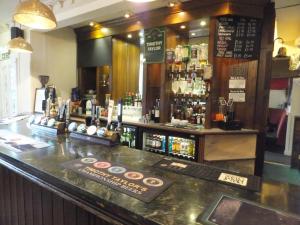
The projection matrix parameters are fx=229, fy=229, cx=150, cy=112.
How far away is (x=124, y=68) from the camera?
15.5 feet

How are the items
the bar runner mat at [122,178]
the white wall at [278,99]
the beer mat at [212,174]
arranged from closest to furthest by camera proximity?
1. the bar runner mat at [122,178]
2. the beer mat at [212,174]
3. the white wall at [278,99]

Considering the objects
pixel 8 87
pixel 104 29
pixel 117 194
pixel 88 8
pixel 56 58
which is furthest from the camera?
pixel 8 87

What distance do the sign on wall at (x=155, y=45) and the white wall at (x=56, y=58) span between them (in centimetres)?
212

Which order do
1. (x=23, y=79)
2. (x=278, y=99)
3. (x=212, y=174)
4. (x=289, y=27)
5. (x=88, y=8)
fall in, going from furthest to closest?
1. (x=278, y=99)
2. (x=23, y=79)
3. (x=289, y=27)
4. (x=88, y=8)
5. (x=212, y=174)

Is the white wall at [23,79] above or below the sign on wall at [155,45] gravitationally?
below

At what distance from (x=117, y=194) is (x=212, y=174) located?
2.06 feet

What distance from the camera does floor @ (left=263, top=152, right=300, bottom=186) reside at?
13.7 feet

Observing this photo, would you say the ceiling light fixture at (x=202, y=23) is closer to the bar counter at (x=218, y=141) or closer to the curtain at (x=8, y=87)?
the bar counter at (x=218, y=141)

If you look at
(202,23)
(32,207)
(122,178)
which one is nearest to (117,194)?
(122,178)

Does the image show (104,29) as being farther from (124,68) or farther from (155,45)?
(155,45)

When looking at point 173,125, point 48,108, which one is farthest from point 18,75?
point 173,125

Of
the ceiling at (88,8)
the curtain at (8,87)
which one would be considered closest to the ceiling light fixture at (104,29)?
the ceiling at (88,8)

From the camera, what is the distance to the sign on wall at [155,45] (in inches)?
144

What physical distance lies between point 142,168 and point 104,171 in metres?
0.24
